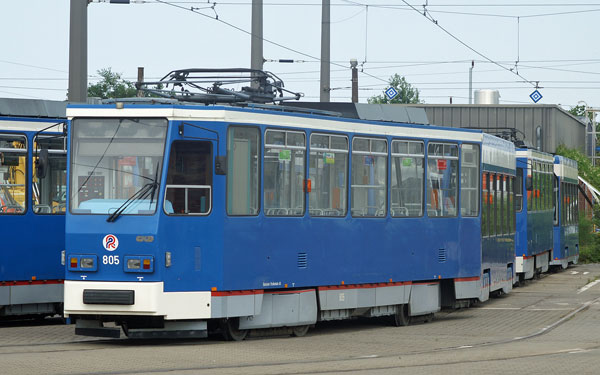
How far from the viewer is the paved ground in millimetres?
11586

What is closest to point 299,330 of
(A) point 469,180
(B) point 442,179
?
(B) point 442,179

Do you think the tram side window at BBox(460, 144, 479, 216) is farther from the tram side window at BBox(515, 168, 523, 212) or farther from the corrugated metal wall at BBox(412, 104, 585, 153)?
the corrugated metal wall at BBox(412, 104, 585, 153)

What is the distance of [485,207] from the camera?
1939cm

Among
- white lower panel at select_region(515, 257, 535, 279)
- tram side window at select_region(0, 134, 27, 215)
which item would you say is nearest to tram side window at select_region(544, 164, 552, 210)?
white lower panel at select_region(515, 257, 535, 279)

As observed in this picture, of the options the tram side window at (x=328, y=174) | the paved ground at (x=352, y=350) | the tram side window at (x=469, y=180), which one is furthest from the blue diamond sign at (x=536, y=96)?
the tram side window at (x=328, y=174)

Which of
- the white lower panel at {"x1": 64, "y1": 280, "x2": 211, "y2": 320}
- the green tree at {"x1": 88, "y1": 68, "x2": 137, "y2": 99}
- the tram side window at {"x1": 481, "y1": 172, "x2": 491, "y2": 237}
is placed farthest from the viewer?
the green tree at {"x1": 88, "y1": 68, "x2": 137, "y2": 99}

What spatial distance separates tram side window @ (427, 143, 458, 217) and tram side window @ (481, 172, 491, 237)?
3.82 feet

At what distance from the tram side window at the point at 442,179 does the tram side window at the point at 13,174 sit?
19.3 ft

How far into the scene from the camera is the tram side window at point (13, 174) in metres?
16.2

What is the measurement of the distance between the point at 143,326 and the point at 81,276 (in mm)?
926

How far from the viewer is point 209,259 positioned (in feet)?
44.9

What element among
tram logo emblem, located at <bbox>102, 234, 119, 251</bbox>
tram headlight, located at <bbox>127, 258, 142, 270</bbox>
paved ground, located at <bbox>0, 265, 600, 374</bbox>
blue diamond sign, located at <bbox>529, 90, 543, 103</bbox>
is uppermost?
blue diamond sign, located at <bbox>529, 90, 543, 103</bbox>

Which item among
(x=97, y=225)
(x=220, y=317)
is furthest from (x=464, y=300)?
(x=97, y=225)

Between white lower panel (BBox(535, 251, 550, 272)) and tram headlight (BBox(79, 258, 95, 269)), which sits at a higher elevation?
tram headlight (BBox(79, 258, 95, 269))
